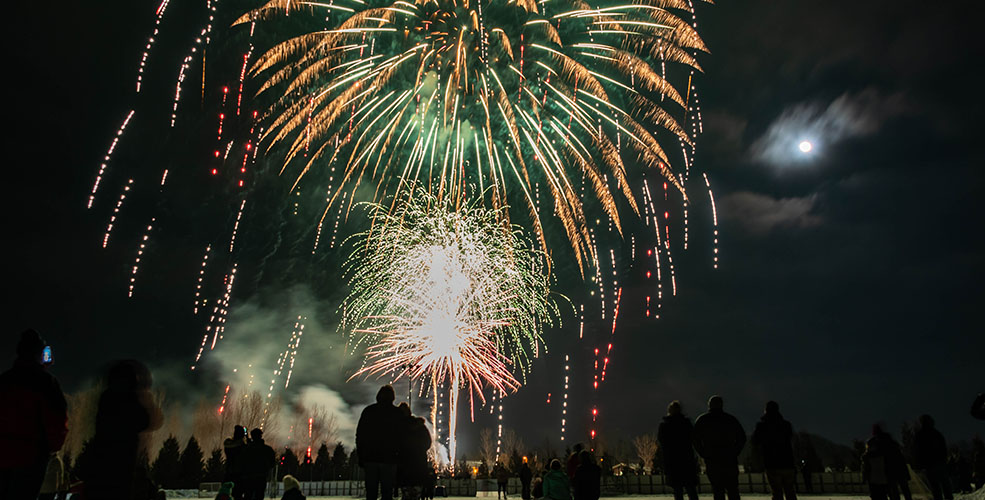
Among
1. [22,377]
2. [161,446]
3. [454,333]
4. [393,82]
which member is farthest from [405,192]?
[161,446]

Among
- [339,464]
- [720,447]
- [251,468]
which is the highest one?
[720,447]

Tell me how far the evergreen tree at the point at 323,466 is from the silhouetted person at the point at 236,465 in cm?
5896

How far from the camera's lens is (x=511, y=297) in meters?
23.4

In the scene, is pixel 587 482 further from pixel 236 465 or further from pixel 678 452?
pixel 236 465

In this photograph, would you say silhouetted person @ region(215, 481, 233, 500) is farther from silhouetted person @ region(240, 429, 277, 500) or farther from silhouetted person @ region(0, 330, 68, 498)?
silhouetted person @ region(0, 330, 68, 498)

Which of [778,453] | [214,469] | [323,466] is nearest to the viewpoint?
[778,453]

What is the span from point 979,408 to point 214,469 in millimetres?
61267

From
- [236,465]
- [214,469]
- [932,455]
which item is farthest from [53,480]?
[214,469]

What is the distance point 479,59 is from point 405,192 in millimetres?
5806

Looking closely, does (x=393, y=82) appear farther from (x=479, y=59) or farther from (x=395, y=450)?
(x=395, y=450)

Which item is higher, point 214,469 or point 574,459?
point 574,459

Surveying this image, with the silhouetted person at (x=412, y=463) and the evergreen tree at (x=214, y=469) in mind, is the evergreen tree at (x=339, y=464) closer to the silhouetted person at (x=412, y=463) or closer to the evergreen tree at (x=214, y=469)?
the evergreen tree at (x=214, y=469)

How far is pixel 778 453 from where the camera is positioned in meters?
7.61

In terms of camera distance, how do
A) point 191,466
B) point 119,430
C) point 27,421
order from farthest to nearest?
1. point 191,466
2. point 119,430
3. point 27,421
